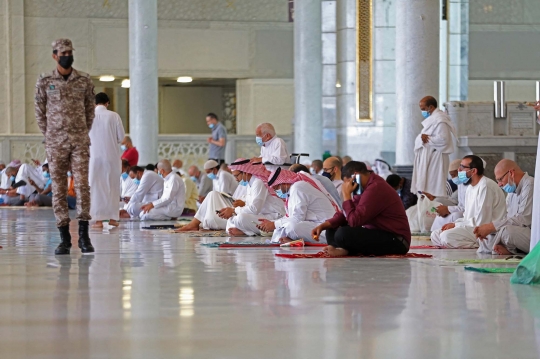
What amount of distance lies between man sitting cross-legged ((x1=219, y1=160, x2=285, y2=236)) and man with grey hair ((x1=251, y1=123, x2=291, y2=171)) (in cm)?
78

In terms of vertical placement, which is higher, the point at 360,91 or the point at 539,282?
the point at 360,91

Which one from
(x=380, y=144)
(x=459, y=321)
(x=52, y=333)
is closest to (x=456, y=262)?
(x=459, y=321)

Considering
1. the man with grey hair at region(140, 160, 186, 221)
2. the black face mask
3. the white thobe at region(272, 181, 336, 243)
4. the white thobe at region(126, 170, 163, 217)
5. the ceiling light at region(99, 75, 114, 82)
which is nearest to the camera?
the black face mask

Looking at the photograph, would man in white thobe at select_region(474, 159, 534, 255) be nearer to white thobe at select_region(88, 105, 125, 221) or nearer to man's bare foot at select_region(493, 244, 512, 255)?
man's bare foot at select_region(493, 244, 512, 255)

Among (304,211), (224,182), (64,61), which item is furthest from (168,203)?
(64,61)

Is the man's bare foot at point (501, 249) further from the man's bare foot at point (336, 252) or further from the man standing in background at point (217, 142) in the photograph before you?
the man standing in background at point (217, 142)

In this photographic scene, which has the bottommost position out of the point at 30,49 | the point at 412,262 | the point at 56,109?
the point at 412,262

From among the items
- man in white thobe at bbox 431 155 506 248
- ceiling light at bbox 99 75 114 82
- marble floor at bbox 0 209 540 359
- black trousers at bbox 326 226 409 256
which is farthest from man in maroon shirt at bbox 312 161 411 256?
ceiling light at bbox 99 75 114 82

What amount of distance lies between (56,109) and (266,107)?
13.2 meters

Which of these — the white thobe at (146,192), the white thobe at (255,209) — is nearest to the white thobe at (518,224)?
the white thobe at (255,209)

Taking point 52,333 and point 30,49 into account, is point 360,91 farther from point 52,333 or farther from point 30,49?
point 52,333

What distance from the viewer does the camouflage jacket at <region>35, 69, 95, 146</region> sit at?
21.0 ft

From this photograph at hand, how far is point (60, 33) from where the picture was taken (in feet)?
61.8

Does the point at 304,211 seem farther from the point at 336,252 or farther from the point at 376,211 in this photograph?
the point at 376,211
